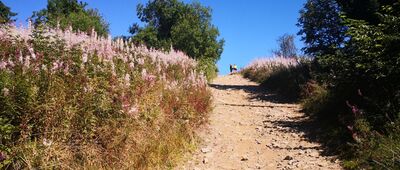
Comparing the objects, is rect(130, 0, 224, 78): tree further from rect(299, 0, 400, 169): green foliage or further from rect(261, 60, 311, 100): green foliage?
rect(299, 0, 400, 169): green foliage

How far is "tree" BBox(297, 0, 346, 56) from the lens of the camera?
1582 centimetres

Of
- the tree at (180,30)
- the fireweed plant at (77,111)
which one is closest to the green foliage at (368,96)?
the fireweed plant at (77,111)

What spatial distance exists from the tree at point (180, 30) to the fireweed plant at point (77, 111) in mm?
20804

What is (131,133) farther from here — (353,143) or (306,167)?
(353,143)

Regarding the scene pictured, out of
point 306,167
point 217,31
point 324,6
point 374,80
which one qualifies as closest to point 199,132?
point 306,167

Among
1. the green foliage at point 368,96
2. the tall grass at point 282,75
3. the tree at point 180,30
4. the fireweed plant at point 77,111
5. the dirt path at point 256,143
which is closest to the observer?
the fireweed plant at point 77,111

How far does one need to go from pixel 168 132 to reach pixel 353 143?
3288 millimetres

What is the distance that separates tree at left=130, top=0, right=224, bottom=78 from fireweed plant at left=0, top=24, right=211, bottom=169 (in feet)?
68.3

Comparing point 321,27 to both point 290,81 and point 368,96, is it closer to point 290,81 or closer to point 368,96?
point 290,81

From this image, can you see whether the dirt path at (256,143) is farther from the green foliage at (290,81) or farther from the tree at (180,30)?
the tree at (180,30)

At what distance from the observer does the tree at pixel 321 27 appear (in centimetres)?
1582

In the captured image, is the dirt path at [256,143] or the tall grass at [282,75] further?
the tall grass at [282,75]

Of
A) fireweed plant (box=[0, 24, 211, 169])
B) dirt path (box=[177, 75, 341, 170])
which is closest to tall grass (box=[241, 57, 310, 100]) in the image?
dirt path (box=[177, 75, 341, 170])

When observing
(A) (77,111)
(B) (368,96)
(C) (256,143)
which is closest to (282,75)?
(B) (368,96)
